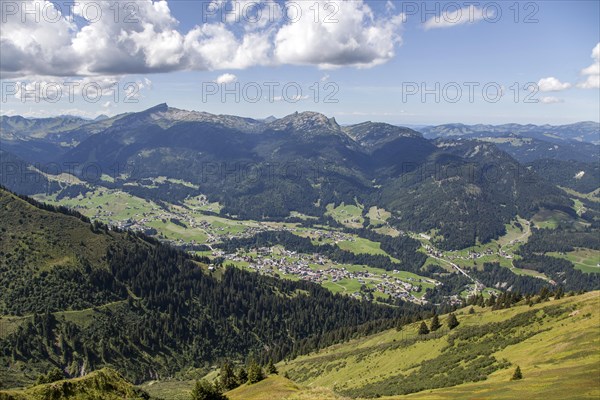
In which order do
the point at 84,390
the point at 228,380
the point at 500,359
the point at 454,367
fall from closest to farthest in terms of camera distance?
the point at 84,390 → the point at 500,359 → the point at 228,380 → the point at 454,367

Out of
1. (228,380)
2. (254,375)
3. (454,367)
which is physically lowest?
(454,367)

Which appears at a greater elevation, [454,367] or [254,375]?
[254,375]

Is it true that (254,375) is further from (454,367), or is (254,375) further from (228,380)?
(454,367)

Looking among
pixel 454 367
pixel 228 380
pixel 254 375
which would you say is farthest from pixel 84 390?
pixel 454 367

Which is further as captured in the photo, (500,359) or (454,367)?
(454,367)

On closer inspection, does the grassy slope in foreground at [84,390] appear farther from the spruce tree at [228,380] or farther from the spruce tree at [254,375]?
the spruce tree at [228,380]

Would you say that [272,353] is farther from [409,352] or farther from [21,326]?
[21,326]
